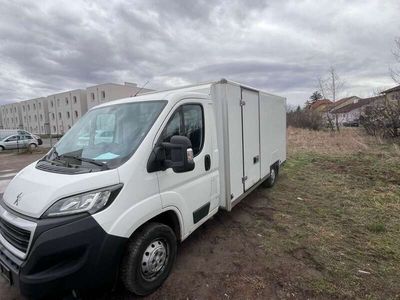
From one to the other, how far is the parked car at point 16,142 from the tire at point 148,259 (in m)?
22.3

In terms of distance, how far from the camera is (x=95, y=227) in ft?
6.70

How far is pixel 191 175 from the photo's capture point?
122 inches

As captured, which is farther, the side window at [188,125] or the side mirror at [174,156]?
the side window at [188,125]

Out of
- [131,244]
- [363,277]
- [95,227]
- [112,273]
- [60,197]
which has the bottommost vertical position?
[363,277]

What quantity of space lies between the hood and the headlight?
0.12ft

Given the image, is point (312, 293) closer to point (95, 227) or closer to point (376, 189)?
point (95, 227)

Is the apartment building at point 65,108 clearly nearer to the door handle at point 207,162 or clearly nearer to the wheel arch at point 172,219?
the door handle at point 207,162

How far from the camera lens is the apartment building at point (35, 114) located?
63656 millimetres

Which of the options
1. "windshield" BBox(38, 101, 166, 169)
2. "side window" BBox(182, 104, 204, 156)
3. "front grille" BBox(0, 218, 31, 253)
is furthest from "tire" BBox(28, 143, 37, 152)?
"side window" BBox(182, 104, 204, 156)

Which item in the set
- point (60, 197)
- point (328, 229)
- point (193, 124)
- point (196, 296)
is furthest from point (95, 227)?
point (328, 229)

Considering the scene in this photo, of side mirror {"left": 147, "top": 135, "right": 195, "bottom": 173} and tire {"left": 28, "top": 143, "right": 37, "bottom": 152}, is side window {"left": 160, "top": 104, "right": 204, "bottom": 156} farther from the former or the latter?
tire {"left": 28, "top": 143, "right": 37, "bottom": 152}

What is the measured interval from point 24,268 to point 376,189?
23.2 ft

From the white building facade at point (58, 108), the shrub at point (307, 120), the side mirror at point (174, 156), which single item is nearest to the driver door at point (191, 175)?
the side mirror at point (174, 156)

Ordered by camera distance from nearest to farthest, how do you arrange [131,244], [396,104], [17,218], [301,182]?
[17,218]
[131,244]
[301,182]
[396,104]
